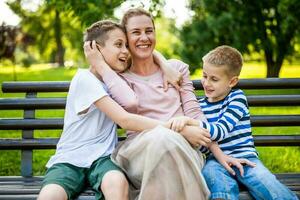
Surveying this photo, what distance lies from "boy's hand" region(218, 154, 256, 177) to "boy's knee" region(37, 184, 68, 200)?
0.99 metres

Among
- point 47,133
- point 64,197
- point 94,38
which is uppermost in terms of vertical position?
point 94,38

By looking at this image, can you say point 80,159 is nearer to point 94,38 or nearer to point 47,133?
point 94,38

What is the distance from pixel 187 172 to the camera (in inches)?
114

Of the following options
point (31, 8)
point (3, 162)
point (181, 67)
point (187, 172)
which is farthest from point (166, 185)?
point (31, 8)

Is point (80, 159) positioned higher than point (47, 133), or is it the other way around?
point (80, 159)

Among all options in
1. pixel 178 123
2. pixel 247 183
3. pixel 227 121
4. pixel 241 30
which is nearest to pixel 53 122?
pixel 178 123

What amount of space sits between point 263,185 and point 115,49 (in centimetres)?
128

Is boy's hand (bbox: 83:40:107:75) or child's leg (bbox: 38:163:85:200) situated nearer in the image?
child's leg (bbox: 38:163:85:200)

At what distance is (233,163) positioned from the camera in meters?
3.30

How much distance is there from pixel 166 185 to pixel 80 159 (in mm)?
708

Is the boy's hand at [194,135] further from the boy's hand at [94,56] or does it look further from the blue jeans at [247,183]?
the boy's hand at [94,56]

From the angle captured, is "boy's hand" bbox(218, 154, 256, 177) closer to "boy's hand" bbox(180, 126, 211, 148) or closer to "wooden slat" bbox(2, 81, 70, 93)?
"boy's hand" bbox(180, 126, 211, 148)

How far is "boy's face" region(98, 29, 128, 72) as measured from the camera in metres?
3.50

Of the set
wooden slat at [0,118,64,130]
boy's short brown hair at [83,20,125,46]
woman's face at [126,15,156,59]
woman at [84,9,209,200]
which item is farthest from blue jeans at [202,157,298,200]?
wooden slat at [0,118,64,130]
